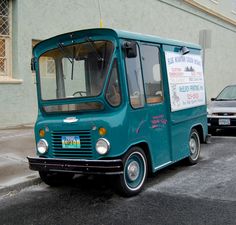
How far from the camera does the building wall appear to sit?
11.3 metres

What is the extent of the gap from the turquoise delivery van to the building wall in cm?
515

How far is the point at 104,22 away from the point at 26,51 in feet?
11.5

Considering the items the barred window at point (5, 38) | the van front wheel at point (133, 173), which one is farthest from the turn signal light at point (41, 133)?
the barred window at point (5, 38)

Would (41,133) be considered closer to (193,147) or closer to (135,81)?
(135,81)

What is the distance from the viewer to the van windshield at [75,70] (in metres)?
5.62

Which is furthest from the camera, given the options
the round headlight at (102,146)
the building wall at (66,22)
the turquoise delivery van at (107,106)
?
the building wall at (66,22)

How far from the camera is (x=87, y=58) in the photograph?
5.84 meters

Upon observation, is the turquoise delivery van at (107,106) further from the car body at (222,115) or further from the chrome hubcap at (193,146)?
the car body at (222,115)

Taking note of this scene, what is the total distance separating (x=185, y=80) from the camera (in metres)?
7.14

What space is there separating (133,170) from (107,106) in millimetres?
1030

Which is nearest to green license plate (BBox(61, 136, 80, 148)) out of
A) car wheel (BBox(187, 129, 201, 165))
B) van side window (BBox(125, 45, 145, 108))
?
van side window (BBox(125, 45, 145, 108))

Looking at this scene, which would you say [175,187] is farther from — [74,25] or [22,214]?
[74,25]

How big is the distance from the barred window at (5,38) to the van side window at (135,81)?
250 inches

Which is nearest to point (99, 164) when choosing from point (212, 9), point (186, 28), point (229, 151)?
point (229, 151)
